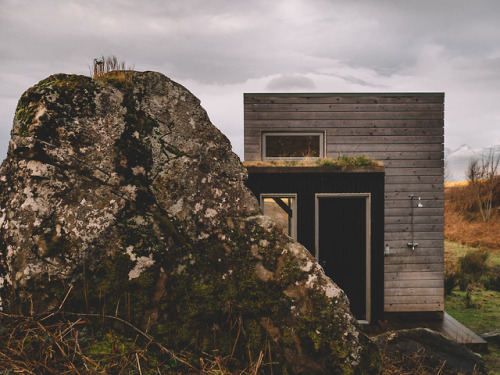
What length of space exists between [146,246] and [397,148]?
8.29m

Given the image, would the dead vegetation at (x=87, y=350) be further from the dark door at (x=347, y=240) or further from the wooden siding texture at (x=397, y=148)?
the wooden siding texture at (x=397, y=148)

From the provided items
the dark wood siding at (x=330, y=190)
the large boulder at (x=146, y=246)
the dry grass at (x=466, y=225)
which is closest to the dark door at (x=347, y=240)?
the dark wood siding at (x=330, y=190)

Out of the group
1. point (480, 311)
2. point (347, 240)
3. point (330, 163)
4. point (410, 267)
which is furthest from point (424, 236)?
point (330, 163)

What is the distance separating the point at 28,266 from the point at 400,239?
859 centimetres

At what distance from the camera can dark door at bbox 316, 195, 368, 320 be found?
771cm

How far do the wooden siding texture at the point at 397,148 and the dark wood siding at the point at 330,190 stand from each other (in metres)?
1.07

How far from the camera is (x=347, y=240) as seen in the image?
7.77m

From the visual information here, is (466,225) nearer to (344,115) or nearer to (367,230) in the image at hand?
(344,115)

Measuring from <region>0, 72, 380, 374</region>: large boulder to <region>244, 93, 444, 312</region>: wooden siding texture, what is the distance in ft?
22.6

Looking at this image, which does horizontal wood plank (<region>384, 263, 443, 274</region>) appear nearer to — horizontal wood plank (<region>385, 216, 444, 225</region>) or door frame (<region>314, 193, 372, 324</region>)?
horizontal wood plank (<region>385, 216, 444, 225</region>)

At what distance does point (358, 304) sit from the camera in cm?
771

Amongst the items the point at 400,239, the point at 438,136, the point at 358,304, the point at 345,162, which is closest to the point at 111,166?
the point at 345,162

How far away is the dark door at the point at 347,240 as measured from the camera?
7715mm

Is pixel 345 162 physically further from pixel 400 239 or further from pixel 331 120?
pixel 400 239
